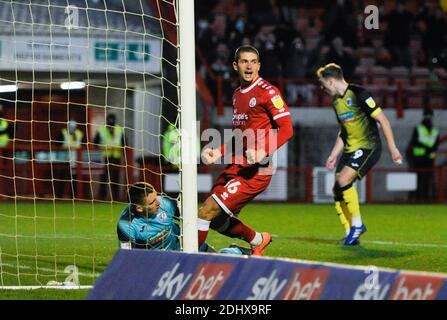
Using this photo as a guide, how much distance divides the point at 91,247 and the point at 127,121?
11.7 metres

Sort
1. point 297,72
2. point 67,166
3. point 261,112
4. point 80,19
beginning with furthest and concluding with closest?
point 297,72 → point 80,19 → point 67,166 → point 261,112

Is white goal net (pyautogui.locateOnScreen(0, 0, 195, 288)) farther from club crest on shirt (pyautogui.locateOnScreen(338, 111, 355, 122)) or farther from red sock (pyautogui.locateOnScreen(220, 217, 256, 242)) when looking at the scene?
red sock (pyautogui.locateOnScreen(220, 217, 256, 242))

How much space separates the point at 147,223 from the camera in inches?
347

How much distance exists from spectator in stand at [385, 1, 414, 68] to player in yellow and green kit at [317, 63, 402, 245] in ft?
40.6

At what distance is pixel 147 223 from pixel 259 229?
19.9ft

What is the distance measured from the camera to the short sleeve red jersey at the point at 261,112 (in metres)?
9.03

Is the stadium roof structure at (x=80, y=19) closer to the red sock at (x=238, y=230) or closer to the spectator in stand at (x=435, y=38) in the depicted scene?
the spectator in stand at (x=435, y=38)

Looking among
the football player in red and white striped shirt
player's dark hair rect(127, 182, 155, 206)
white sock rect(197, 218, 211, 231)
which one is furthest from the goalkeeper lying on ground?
the football player in red and white striped shirt

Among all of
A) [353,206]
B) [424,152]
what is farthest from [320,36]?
[353,206]

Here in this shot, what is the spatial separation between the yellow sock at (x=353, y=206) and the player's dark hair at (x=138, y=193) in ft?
12.7

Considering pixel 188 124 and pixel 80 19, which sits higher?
pixel 80 19

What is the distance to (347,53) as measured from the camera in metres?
22.4

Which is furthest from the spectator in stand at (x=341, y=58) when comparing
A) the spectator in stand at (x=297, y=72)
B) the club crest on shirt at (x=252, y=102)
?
the club crest on shirt at (x=252, y=102)

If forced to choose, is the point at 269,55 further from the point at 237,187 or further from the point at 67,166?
the point at 237,187
